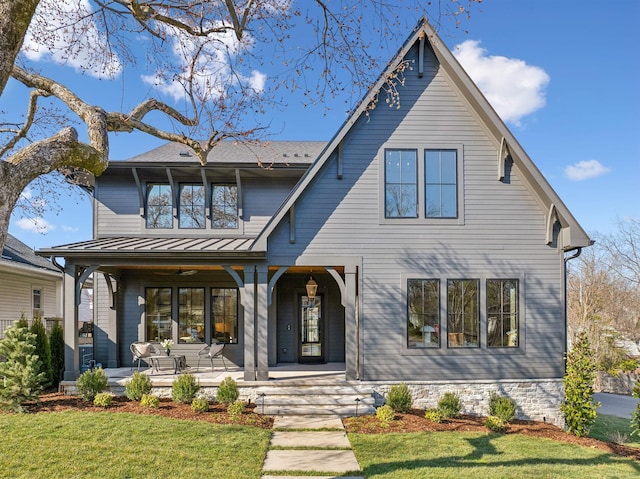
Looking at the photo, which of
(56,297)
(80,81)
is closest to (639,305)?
(80,81)

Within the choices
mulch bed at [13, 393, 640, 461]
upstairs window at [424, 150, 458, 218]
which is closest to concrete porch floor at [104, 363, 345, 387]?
mulch bed at [13, 393, 640, 461]

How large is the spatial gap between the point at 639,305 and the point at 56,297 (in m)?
28.7

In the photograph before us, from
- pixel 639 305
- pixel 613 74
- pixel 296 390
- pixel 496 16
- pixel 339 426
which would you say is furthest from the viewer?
pixel 639 305

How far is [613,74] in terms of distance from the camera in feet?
55.3

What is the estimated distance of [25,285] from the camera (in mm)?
16922

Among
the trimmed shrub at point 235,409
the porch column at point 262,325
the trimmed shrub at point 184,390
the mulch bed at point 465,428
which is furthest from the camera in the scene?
the porch column at point 262,325

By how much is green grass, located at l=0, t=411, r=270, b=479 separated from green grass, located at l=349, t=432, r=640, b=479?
1833 mm

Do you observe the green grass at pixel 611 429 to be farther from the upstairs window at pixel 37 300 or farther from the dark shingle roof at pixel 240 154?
Answer: the upstairs window at pixel 37 300

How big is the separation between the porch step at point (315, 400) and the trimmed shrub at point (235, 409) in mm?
421

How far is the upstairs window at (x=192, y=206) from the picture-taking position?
1245 centimetres

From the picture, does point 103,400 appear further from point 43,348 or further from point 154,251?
point 154,251

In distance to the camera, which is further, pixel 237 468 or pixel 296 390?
pixel 296 390

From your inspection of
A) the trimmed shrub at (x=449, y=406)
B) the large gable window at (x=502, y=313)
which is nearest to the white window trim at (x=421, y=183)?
the large gable window at (x=502, y=313)

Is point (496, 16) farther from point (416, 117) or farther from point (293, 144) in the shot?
point (293, 144)
